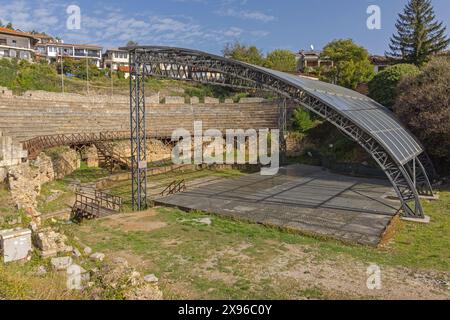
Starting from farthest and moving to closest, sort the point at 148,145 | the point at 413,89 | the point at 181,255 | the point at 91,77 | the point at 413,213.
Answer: the point at 91,77
the point at 148,145
the point at 413,89
the point at 413,213
the point at 181,255

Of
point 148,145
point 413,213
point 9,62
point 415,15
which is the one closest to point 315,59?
point 415,15

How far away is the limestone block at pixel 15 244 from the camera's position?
843 centimetres

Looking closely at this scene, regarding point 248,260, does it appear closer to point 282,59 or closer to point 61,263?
point 61,263

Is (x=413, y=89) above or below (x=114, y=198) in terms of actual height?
above

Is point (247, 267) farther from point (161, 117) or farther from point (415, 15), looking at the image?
point (415, 15)

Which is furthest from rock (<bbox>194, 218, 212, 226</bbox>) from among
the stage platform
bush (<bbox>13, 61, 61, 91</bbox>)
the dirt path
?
bush (<bbox>13, 61, 61, 91</bbox>)

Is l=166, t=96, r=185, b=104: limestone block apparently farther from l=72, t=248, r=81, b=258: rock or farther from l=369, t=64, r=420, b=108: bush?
l=72, t=248, r=81, b=258: rock

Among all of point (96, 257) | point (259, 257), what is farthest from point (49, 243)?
point (259, 257)

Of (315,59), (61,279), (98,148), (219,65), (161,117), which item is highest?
(315,59)

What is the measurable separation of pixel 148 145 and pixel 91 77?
28118mm

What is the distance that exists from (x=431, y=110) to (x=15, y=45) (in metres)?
63.9

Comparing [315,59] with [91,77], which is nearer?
[91,77]

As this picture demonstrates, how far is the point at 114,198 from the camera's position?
65.1 feet

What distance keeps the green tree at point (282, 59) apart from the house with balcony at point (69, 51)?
119 feet
